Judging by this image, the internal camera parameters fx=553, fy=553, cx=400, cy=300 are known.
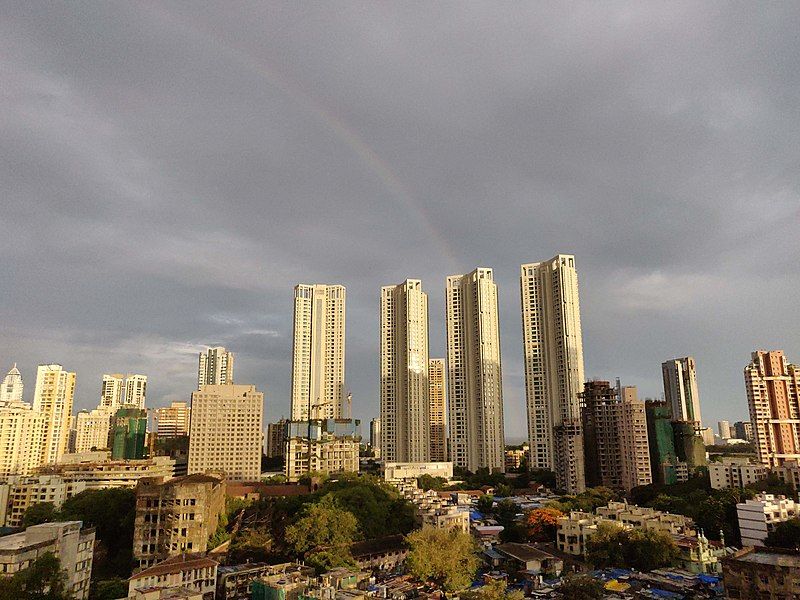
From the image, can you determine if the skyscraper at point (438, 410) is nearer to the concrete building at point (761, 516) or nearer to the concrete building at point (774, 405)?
the concrete building at point (774, 405)

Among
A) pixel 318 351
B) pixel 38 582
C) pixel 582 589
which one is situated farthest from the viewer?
pixel 318 351

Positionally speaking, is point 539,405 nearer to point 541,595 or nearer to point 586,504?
point 586,504

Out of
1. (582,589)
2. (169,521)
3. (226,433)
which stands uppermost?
(226,433)

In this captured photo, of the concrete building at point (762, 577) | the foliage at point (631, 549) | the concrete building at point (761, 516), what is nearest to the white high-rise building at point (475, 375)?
the concrete building at point (761, 516)

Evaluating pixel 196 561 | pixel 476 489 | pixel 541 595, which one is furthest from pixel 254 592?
pixel 476 489

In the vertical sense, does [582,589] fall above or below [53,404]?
below

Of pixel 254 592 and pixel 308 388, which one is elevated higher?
pixel 308 388

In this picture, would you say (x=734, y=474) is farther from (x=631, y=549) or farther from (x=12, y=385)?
(x=12, y=385)

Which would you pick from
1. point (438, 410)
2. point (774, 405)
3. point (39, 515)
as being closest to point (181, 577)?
point (39, 515)
